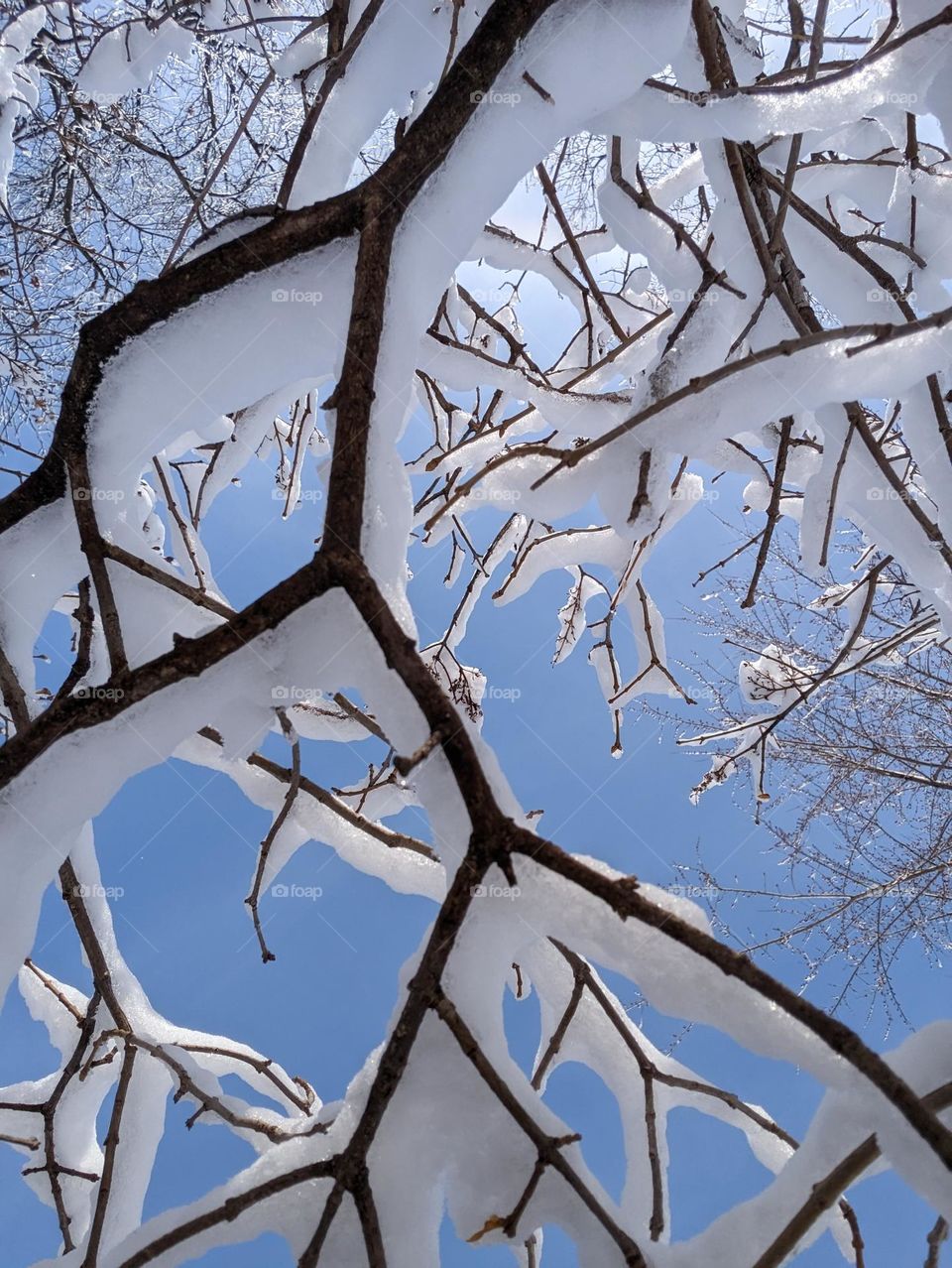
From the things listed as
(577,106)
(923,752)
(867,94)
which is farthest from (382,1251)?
(923,752)

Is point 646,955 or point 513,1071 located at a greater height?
point 646,955

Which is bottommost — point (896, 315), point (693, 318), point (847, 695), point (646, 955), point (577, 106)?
point (646, 955)

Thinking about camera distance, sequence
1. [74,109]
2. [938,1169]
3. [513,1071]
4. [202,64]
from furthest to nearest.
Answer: [202,64]
[74,109]
[513,1071]
[938,1169]

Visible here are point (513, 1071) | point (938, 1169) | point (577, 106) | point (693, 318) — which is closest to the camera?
point (938, 1169)

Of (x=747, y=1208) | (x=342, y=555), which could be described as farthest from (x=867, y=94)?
(x=747, y=1208)

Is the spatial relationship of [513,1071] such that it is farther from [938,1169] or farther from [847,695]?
[847,695]

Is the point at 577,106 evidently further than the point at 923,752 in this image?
No

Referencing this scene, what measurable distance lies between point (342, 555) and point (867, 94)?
881 millimetres

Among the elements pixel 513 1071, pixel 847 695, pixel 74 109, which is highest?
pixel 847 695

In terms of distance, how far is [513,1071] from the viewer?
0.79 metres

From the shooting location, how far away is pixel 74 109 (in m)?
3.19

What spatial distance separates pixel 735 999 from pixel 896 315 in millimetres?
1134

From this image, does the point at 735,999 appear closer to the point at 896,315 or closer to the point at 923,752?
the point at 896,315

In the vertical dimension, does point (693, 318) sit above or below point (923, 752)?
below
